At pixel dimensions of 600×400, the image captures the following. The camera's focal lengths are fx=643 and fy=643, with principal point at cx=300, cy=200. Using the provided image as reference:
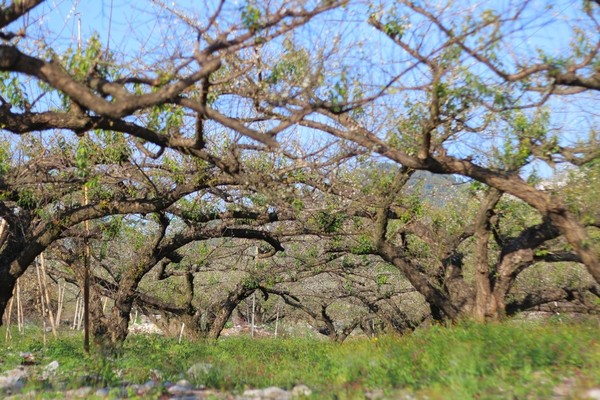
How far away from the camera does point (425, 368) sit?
679 cm

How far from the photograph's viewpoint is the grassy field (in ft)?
18.9

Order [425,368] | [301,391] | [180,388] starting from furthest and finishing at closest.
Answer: [180,388] < [425,368] < [301,391]

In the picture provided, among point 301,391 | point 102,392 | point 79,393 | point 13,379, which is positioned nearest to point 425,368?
point 301,391

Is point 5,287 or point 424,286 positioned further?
point 424,286

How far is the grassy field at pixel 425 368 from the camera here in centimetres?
577

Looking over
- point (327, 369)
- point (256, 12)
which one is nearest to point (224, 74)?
point (256, 12)

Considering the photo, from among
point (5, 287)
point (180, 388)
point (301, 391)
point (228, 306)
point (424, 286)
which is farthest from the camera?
point (228, 306)

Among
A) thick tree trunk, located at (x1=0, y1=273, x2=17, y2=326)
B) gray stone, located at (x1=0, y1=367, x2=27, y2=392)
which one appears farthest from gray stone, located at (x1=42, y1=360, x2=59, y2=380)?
thick tree trunk, located at (x1=0, y1=273, x2=17, y2=326)

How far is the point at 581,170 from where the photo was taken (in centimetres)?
1047

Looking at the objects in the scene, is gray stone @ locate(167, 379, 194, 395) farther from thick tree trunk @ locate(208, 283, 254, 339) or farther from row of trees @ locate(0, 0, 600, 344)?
thick tree trunk @ locate(208, 283, 254, 339)

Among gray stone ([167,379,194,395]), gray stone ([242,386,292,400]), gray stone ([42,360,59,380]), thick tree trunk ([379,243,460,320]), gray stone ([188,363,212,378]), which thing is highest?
thick tree trunk ([379,243,460,320])

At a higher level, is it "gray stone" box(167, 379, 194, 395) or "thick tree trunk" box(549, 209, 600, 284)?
"thick tree trunk" box(549, 209, 600, 284)

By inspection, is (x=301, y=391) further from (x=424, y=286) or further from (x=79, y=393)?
(x=424, y=286)

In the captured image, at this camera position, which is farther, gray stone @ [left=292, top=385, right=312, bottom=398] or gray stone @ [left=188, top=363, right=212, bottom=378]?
gray stone @ [left=188, top=363, right=212, bottom=378]
